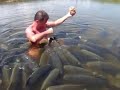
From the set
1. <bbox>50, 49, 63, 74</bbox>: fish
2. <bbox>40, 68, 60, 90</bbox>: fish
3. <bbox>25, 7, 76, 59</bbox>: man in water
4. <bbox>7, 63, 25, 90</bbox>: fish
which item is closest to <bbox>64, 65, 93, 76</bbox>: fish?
<bbox>50, 49, 63, 74</bbox>: fish

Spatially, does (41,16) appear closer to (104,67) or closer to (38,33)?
(38,33)

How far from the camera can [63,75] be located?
6.72m

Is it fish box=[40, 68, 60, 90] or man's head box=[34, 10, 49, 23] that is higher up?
man's head box=[34, 10, 49, 23]

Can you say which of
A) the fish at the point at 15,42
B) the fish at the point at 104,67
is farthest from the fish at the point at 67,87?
the fish at the point at 15,42

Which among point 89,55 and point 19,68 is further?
point 89,55

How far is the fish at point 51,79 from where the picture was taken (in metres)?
6.18

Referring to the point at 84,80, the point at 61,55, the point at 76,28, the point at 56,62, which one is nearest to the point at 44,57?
the point at 61,55

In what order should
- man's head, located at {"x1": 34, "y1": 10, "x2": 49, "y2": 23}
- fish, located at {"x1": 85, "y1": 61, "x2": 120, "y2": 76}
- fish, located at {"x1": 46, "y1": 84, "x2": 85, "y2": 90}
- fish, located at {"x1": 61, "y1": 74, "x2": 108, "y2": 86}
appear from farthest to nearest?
1. man's head, located at {"x1": 34, "y1": 10, "x2": 49, "y2": 23}
2. fish, located at {"x1": 85, "y1": 61, "x2": 120, "y2": 76}
3. fish, located at {"x1": 61, "y1": 74, "x2": 108, "y2": 86}
4. fish, located at {"x1": 46, "y1": 84, "x2": 85, "y2": 90}

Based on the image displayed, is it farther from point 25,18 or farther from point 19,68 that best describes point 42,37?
point 25,18

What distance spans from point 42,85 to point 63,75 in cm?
75

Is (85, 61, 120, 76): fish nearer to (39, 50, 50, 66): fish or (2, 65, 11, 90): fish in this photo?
(39, 50, 50, 66): fish

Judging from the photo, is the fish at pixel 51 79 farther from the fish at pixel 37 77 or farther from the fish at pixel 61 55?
the fish at pixel 61 55

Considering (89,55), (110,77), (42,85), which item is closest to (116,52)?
(89,55)

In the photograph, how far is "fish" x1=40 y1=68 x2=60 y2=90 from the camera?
6.18m
